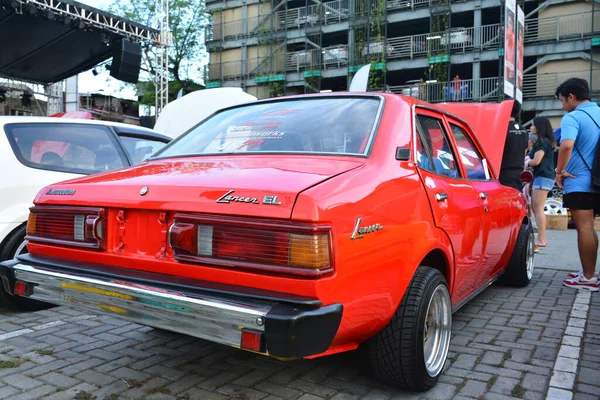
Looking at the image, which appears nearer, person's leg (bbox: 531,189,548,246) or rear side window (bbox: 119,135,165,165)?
rear side window (bbox: 119,135,165,165)

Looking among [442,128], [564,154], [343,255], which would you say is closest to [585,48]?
[564,154]

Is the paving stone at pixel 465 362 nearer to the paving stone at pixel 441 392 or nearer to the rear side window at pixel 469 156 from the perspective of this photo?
the paving stone at pixel 441 392

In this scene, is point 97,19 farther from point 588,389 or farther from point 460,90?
point 460,90

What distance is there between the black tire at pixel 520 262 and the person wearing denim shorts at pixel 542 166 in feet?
7.71

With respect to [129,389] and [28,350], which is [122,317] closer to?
[129,389]

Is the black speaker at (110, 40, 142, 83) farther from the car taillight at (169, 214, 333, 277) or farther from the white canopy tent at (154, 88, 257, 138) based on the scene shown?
the car taillight at (169, 214, 333, 277)

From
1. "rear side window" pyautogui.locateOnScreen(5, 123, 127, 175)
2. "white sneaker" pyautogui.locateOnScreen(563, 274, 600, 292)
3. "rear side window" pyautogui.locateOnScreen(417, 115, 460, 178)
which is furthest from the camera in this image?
"white sneaker" pyautogui.locateOnScreen(563, 274, 600, 292)

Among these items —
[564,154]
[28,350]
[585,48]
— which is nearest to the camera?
[28,350]

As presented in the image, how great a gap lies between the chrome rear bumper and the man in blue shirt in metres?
3.81

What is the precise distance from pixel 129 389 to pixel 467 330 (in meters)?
2.33

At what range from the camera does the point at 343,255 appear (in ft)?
6.59

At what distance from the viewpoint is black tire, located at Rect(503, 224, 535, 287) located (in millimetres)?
4730

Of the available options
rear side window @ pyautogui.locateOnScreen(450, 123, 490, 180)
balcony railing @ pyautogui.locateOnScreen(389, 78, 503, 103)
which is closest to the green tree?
balcony railing @ pyautogui.locateOnScreen(389, 78, 503, 103)

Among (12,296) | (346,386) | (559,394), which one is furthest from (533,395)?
(12,296)
